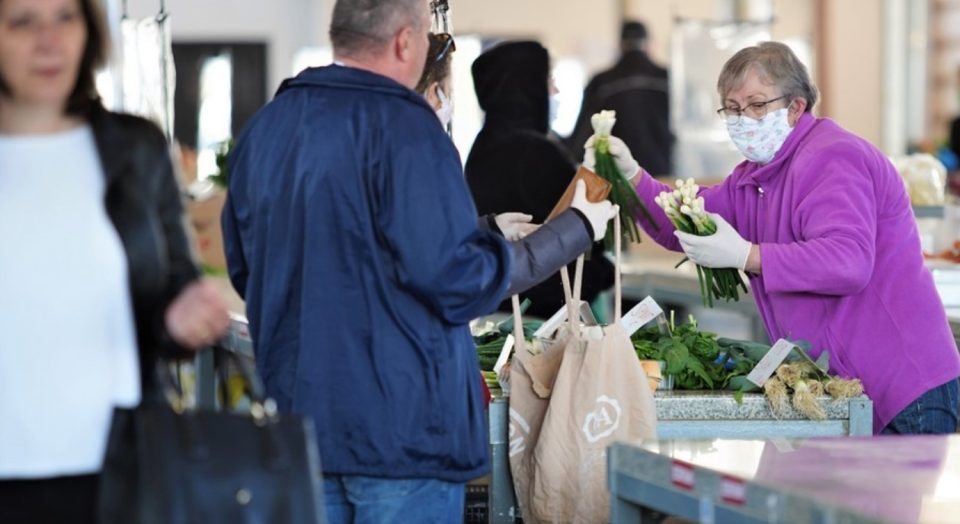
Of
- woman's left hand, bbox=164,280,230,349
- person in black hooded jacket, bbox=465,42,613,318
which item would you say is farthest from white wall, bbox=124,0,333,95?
woman's left hand, bbox=164,280,230,349

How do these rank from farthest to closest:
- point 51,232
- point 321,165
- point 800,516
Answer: point 321,165 < point 800,516 < point 51,232

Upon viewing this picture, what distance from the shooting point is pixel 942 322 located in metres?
4.05

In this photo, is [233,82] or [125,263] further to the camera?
[233,82]

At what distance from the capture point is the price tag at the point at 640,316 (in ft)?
13.7

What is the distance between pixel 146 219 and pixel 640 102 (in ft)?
27.0

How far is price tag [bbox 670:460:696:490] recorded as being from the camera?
2.82m

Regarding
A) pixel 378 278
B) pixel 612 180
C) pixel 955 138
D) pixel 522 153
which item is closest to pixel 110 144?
pixel 378 278

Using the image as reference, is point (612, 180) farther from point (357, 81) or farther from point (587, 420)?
point (357, 81)

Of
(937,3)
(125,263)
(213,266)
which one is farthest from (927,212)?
(937,3)

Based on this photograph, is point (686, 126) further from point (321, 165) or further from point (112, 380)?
point (112, 380)

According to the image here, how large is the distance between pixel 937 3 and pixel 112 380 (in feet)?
44.4

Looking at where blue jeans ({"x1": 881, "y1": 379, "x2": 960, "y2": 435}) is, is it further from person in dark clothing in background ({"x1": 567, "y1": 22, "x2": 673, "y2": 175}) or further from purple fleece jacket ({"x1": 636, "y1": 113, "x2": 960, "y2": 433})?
person in dark clothing in background ({"x1": 567, "y1": 22, "x2": 673, "y2": 175})

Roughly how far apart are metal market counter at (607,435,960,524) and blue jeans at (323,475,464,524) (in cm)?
32

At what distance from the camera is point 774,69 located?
162 inches
